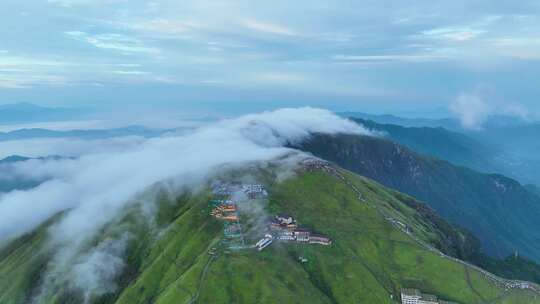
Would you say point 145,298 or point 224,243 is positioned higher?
point 224,243

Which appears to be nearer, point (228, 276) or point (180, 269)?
point (228, 276)

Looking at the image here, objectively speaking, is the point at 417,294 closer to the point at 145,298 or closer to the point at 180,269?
the point at 180,269

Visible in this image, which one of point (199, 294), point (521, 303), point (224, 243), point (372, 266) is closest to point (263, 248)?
point (224, 243)

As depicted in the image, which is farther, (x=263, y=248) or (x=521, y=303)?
(x=263, y=248)

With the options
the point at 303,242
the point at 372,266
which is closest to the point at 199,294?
the point at 303,242

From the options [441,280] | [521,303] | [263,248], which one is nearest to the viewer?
[521,303]

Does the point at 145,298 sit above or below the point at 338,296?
below

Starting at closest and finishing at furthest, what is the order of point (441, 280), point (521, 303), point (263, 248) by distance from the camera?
1. point (521, 303)
2. point (441, 280)
3. point (263, 248)

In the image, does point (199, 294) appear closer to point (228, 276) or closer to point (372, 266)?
point (228, 276)

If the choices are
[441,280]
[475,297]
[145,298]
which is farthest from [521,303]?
[145,298]
